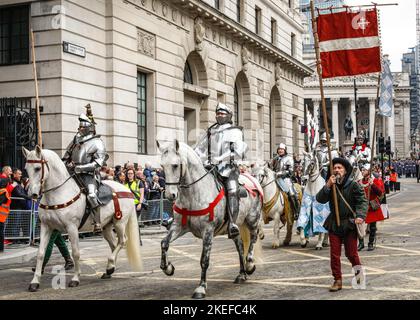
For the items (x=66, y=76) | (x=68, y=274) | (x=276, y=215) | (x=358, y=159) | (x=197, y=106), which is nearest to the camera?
(x=68, y=274)

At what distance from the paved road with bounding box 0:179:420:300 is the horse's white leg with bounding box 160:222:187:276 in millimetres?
345

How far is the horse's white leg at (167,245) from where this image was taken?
8.57 m

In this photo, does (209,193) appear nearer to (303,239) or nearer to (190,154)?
(190,154)

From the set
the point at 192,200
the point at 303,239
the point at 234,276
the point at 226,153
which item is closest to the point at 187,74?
the point at 303,239

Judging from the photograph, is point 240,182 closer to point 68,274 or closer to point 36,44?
point 68,274

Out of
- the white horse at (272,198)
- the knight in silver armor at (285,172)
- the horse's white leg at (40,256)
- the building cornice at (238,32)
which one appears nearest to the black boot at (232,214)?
the horse's white leg at (40,256)

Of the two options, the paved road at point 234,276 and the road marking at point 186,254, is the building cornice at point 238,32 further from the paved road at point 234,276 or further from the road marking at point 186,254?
the paved road at point 234,276

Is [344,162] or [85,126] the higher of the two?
[85,126]

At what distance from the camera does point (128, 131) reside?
22.5m

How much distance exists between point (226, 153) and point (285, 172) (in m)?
5.65

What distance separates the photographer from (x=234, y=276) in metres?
10.3
